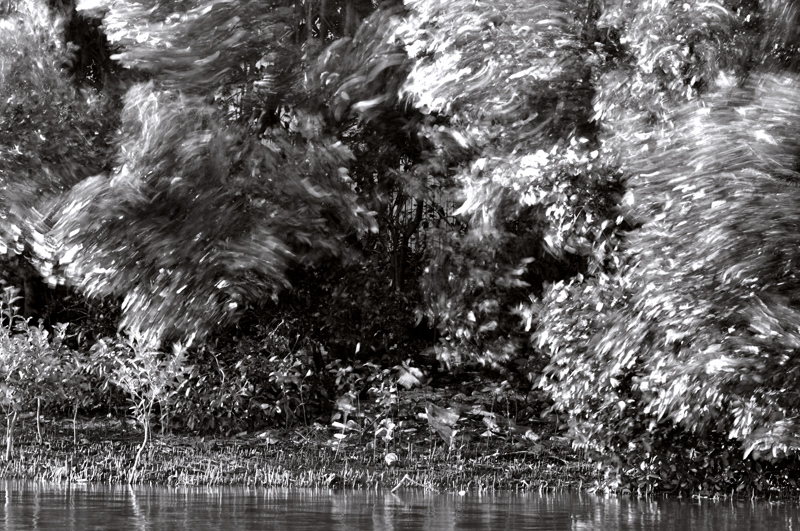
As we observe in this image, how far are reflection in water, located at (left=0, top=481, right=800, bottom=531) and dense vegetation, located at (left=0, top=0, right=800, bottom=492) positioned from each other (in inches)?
40.7

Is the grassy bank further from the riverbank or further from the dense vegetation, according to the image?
the dense vegetation

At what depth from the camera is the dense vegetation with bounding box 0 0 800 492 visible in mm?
13320

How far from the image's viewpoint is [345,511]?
1212cm

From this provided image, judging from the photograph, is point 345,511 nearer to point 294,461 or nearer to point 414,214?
point 294,461

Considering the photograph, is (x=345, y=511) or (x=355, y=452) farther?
(x=355, y=452)

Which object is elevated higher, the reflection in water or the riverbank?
the riverbank

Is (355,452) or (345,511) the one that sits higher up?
(355,452)

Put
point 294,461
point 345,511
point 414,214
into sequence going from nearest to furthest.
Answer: point 345,511, point 294,461, point 414,214

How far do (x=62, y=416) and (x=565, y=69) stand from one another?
402 inches

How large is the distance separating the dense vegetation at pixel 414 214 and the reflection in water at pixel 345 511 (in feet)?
3.40

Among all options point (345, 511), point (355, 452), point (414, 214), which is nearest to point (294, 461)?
point (355, 452)

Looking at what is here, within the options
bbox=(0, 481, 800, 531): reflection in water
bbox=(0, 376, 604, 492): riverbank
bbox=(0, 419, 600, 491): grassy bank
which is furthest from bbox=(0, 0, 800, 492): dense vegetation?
bbox=(0, 481, 800, 531): reflection in water

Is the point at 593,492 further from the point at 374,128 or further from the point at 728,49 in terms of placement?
the point at 374,128

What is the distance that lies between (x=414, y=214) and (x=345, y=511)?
9.90m
